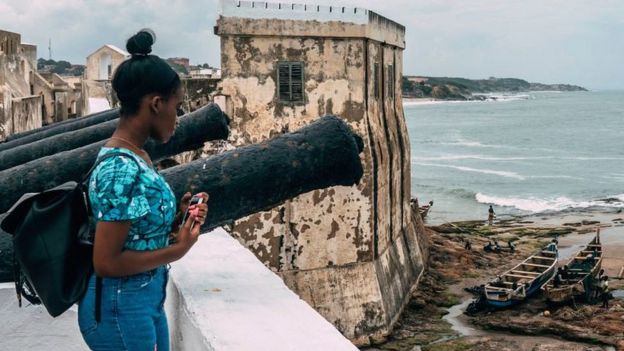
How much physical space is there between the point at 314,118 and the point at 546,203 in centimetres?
3474

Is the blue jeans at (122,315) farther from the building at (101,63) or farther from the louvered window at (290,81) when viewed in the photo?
the building at (101,63)

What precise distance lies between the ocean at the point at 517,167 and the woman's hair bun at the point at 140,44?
3779 cm

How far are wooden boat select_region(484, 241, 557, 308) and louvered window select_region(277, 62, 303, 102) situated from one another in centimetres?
756

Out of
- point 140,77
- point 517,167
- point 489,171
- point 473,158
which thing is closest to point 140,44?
point 140,77

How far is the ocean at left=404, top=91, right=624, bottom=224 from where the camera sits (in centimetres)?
4675

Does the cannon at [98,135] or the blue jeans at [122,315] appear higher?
the cannon at [98,135]

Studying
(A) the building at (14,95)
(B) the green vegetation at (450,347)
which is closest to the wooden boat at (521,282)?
(B) the green vegetation at (450,347)

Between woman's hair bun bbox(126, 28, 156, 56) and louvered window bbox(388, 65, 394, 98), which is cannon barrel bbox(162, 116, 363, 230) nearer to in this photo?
woman's hair bun bbox(126, 28, 156, 56)

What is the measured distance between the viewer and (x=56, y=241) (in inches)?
97.5

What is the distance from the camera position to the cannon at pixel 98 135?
18.5 ft

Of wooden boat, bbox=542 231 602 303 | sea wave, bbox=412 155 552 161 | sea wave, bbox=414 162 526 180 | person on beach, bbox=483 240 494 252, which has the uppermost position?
wooden boat, bbox=542 231 602 303

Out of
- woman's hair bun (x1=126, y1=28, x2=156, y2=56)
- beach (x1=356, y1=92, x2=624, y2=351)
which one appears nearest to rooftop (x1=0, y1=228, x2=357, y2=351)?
woman's hair bun (x1=126, y1=28, x2=156, y2=56)

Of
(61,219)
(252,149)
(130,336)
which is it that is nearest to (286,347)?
(130,336)

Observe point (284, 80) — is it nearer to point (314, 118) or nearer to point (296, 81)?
point (296, 81)
